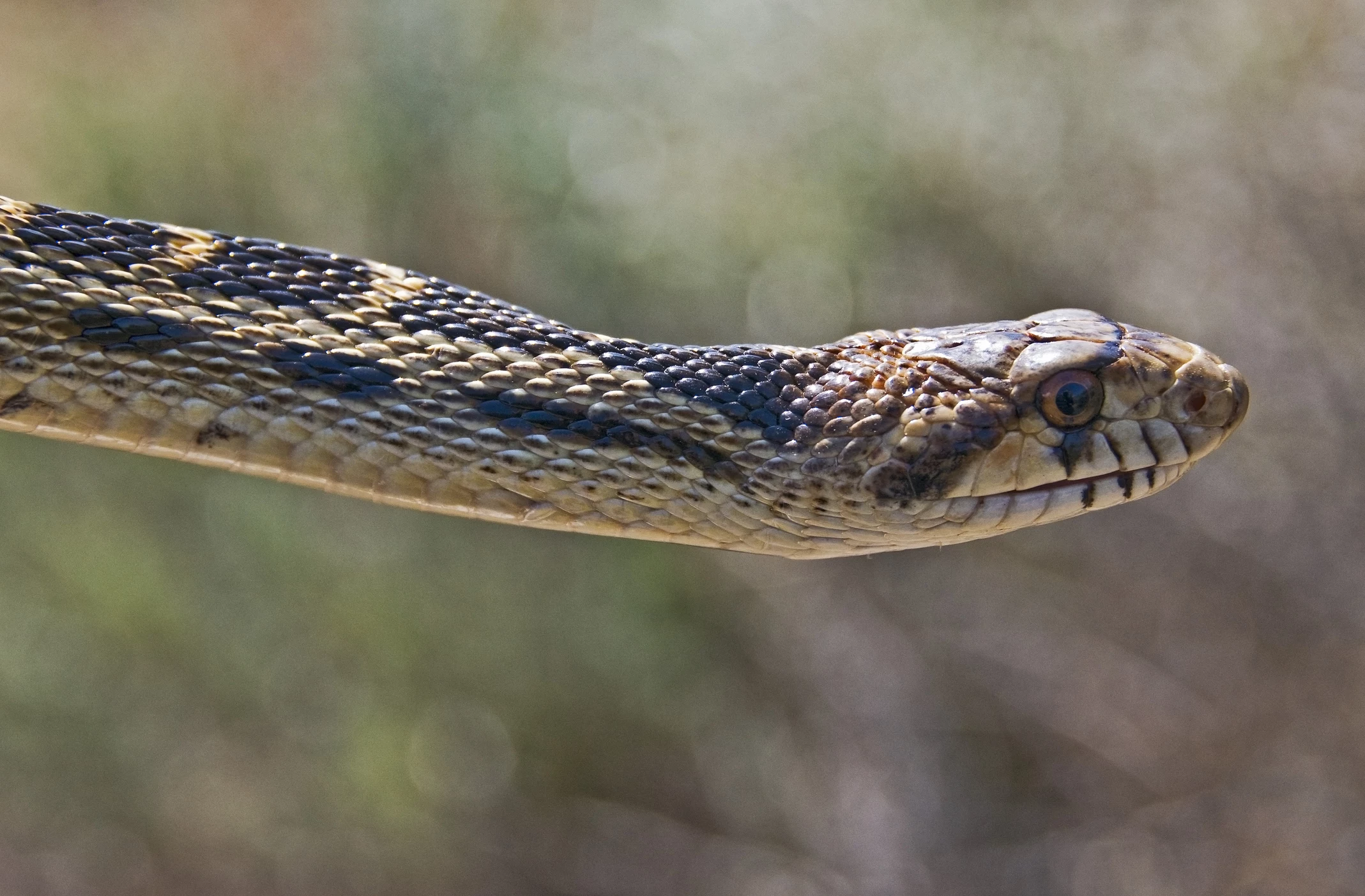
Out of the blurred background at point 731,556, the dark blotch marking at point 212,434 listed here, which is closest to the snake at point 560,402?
the dark blotch marking at point 212,434

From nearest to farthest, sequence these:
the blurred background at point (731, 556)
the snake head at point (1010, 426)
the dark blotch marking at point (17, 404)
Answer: the dark blotch marking at point (17, 404) → the snake head at point (1010, 426) → the blurred background at point (731, 556)

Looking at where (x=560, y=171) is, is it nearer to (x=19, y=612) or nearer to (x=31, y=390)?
(x=19, y=612)

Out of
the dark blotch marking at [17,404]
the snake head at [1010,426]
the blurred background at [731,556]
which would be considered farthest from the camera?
the blurred background at [731,556]

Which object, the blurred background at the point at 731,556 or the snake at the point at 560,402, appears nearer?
the snake at the point at 560,402

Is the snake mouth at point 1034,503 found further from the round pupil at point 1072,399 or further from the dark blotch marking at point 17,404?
the dark blotch marking at point 17,404

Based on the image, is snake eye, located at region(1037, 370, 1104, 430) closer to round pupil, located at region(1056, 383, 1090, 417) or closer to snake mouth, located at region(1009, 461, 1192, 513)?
round pupil, located at region(1056, 383, 1090, 417)

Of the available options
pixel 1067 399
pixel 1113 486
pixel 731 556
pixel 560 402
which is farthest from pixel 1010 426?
pixel 731 556

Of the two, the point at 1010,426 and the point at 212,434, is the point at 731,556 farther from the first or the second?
the point at 212,434

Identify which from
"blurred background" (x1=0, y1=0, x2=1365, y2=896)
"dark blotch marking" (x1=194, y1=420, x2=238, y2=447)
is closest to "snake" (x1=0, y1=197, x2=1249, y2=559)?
"dark blotch marking" (x1=194, y1=420, x2=238, y2=447)
